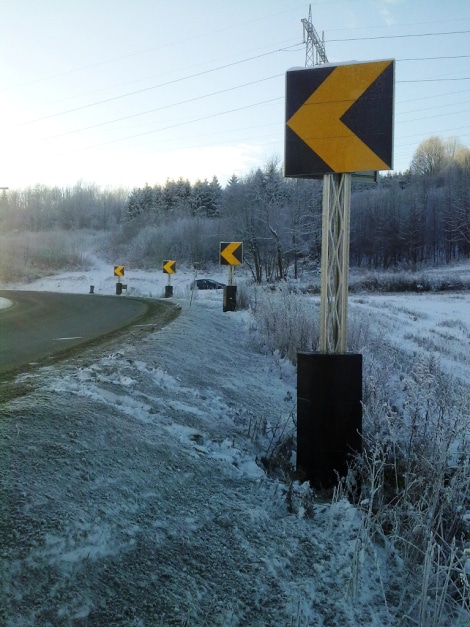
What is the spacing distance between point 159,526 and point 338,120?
2633 millimetres

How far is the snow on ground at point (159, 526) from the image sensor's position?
1.99 meters

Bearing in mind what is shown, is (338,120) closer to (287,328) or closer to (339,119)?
(339,119)

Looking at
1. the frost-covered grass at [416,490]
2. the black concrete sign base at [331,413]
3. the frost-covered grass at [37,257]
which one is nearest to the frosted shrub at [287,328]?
the frost-covered grass at [416,490]

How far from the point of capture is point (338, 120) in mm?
3334

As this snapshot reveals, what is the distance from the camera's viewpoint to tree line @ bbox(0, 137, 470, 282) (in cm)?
4500

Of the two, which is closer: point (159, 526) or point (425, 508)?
point (159, 526)

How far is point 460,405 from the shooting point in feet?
12.3

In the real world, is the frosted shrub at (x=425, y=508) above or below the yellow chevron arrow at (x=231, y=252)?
below

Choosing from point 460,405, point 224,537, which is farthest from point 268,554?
point 460,405

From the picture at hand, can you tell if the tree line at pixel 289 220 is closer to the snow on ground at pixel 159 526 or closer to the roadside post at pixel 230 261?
the roadside post at pixel 230 261

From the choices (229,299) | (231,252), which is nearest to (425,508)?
(229,299)

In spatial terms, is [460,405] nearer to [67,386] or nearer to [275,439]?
[275,439]

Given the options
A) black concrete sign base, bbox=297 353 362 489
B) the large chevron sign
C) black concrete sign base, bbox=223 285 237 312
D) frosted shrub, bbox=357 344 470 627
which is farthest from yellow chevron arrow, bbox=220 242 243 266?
black concrete sign base, bbox=297 353 362 489

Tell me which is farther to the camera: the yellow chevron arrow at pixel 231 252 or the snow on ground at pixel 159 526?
the yellow chevron arrow at pixel 231 252
